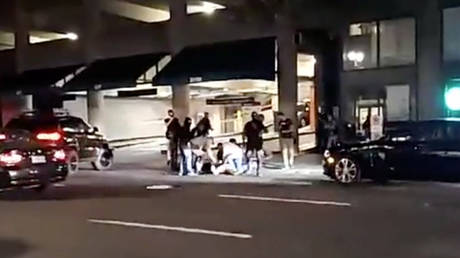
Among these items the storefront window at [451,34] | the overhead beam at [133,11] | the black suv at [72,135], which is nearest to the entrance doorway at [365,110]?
the storefront window at [451,34]

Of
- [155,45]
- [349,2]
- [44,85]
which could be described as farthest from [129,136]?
[349,2]

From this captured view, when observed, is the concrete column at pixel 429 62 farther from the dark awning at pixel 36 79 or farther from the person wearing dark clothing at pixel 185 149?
the dark awning at pixel 36 79

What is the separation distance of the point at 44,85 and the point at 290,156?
1766cm

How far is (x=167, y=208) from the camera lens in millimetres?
12773

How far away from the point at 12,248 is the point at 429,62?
18.5m

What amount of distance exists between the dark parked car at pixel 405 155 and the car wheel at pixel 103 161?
331 inches

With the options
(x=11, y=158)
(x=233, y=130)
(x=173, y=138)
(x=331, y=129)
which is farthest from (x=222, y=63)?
(x=233, y=130)

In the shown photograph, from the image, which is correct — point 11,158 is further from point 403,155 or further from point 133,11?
point 133,11

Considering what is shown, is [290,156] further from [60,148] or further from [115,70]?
[115,70]

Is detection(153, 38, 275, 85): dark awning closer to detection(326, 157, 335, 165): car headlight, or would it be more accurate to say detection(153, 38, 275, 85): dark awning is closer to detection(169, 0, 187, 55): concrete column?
detection(169, 0, 187, 55): concrete column

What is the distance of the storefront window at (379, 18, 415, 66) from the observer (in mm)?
25422

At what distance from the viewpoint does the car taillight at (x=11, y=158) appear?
14320mm

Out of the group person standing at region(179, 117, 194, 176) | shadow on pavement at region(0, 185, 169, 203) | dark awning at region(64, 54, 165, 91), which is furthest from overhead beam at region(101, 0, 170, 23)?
shadow on pavement at region(0, 185, 169, 203)

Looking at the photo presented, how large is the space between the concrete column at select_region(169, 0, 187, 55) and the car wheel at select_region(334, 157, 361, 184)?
14.2 metres
